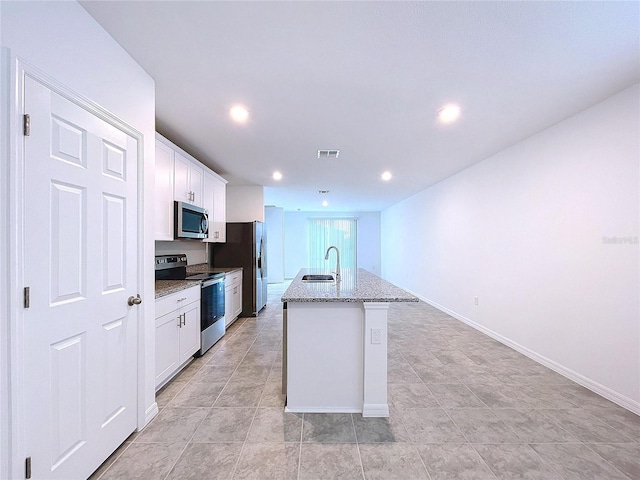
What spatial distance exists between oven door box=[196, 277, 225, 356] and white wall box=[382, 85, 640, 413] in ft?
12.1

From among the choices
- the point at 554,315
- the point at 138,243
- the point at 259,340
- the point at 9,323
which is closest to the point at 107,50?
the point at 138,243

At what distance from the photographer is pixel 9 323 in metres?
1.09

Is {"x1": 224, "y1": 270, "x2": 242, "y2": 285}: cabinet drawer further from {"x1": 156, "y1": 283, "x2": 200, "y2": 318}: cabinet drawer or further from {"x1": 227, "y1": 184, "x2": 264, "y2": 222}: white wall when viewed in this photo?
{"x1": 227, "y1": 184, "x2": 264, "y2": 222}: white wall

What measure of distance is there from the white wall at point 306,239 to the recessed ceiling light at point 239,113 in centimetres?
692

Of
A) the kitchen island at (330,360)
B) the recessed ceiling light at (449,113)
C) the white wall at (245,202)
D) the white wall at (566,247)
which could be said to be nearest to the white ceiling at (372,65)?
the recessed ceiling light at (449,113)

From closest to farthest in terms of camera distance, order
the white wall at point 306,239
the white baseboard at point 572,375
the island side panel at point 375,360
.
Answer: the island side panel at point 375,360 < the white baseboard at point 572,375 < the white wall at point 306,239

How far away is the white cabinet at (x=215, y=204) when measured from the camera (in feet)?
12.9

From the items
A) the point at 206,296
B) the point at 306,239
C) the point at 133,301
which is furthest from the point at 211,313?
the point at 306,239

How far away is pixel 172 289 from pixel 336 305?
151 centimetres

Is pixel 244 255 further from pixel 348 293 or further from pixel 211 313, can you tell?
pixel 348 293

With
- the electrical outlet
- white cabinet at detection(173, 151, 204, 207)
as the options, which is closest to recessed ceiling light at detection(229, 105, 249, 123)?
white cabinet at detection(173, 151, 204, 207)

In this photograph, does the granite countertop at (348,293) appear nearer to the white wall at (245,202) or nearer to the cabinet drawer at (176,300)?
the cabinet drawer at (176,300)

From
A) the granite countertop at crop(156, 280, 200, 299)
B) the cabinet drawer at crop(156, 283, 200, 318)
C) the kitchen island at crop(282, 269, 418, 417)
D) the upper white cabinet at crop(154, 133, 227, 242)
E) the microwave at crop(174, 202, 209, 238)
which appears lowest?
the kitchen island at crop(282, 269, 418, 417)

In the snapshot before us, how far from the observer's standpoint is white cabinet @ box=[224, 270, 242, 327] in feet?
13.6
